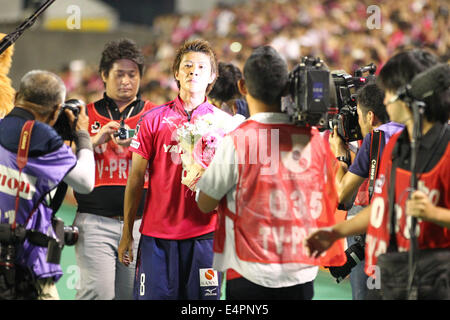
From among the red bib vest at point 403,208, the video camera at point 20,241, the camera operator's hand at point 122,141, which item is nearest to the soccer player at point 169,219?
the camera operator's hand at point 122,141

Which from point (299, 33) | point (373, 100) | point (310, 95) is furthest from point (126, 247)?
point (299, 33)

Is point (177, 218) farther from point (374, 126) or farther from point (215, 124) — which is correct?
Answer: point (374, 126)

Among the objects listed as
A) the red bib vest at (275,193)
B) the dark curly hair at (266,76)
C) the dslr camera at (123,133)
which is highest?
the dark curly hair at (266,76)

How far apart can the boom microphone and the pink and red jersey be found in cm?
139

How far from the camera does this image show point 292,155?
8.97ft

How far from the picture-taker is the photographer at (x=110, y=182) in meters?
3.95

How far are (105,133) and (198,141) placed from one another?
0.86 metres

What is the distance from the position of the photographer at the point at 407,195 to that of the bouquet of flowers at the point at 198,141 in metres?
0.88

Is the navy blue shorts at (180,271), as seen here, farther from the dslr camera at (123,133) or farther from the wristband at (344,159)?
the wristband at (344,159)

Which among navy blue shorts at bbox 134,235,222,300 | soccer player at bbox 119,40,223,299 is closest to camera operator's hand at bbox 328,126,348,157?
soccer player at bbox 119,40,223,299

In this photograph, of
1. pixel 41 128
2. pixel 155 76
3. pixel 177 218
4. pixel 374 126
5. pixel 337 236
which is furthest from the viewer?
pixel 155 76

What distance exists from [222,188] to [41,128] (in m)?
0.83
